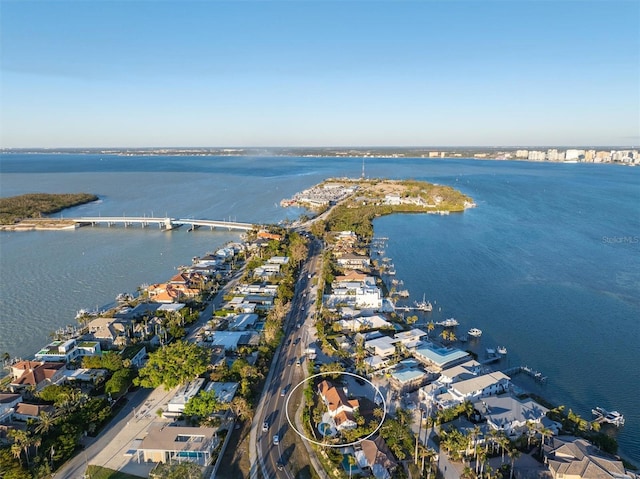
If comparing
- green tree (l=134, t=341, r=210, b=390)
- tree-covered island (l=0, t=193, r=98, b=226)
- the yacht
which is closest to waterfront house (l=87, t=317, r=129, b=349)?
green tree (l=134, t=341, r=210, b=390)

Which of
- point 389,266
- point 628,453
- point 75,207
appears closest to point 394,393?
point 628,453

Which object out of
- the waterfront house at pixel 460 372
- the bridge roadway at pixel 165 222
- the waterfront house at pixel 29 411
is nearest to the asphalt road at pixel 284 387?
the waterfront house at pixel 460 372

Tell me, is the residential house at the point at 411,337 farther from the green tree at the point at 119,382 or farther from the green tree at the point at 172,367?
the green tree at the point at 119,382

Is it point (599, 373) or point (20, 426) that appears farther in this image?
point (599, 373)

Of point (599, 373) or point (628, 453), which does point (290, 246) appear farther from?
point (628, 453)

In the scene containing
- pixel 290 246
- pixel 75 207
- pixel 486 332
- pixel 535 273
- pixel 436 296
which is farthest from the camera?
pixel 75 207

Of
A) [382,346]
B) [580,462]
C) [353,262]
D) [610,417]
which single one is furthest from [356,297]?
[580,462]

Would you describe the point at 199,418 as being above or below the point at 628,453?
above
